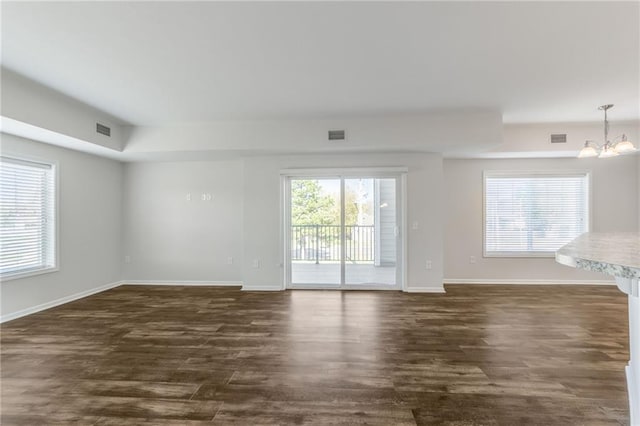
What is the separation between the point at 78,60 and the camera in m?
2.57

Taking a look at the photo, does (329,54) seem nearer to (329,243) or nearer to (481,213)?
(329,243)

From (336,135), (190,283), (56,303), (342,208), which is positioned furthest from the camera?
(190,283)

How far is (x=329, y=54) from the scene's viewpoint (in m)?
2.49

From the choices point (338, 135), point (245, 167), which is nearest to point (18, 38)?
point (245, 167)

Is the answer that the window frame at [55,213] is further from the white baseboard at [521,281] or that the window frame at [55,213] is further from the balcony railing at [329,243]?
the white baseboard at [521,281]

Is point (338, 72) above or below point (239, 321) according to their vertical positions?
above

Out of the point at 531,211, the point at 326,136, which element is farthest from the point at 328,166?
the point at 531,211

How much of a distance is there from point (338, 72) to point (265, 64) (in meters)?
0.70

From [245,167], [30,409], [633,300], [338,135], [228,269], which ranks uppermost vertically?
[338,135]

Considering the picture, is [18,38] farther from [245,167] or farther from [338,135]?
[338,135]

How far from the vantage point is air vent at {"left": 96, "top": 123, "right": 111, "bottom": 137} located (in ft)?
13.1

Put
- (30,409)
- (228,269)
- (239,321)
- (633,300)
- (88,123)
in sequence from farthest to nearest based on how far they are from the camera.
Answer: (228,269) → (88,123) → (239,321) → (30,409) → (633,300)

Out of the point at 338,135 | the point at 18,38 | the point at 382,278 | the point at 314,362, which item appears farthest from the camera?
the point at 382,278

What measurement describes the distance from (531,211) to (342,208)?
349cm
